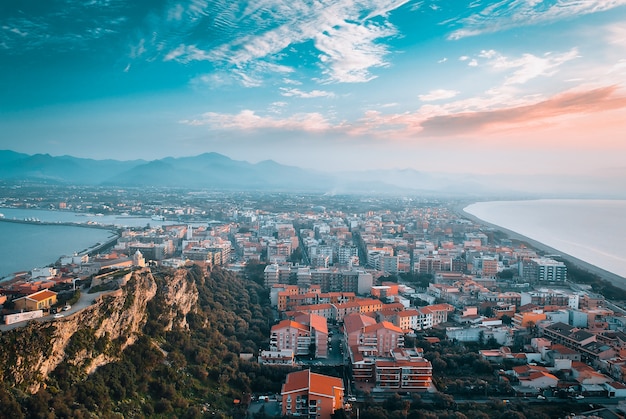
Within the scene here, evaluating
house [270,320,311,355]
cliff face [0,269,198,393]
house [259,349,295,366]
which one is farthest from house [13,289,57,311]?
house [270,320,311,355]

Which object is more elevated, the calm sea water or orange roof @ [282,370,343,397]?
the calm sea water

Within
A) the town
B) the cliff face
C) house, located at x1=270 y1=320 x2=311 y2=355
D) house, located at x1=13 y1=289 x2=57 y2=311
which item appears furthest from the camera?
house, located at x1=270 y1=320 x2=311 y2=355

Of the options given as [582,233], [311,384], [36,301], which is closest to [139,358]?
[36,301]

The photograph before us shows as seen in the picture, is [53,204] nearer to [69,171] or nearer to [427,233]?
[427,233]

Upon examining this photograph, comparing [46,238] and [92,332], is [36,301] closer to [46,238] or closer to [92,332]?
[92,332]

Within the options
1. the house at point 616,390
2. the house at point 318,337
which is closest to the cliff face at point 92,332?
the house at point 318,337

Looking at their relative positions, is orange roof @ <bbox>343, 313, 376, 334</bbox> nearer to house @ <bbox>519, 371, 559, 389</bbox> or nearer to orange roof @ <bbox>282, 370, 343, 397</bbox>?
orange roof @ <bbox>282, 370, 343, 397</bbox>
